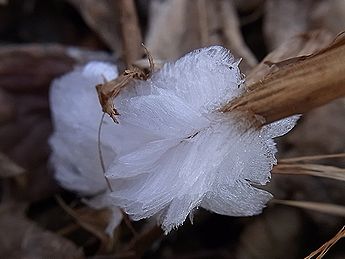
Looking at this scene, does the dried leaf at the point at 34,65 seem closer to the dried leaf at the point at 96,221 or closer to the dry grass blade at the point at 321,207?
the dried leaf at the point at 96,221

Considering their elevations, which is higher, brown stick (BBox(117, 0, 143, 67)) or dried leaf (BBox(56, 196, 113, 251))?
brown stick (BBox(117, 0, 143, 67))

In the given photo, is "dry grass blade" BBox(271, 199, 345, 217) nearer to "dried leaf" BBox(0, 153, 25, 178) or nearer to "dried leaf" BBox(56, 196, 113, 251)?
"dried leaf" BBox(56, 196, 113, 251)

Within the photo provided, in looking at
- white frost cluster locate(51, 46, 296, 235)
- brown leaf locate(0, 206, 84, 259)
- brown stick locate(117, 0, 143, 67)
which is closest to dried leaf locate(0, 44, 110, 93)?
brown stick locate(117, 0, 143, 67)

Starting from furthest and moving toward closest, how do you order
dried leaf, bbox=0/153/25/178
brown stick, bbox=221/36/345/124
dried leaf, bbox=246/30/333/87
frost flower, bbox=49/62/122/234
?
dried leaf, bbox=0/153/25/178
frost flower, bbox=49/62/122/234
dried leaf, bbox=246/30/333/87
brown stick, bbox=221/36/345/124

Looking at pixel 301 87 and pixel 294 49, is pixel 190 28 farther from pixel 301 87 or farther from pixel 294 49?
pixel 301 87

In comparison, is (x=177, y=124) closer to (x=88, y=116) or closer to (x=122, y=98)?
(x=122, y=98)

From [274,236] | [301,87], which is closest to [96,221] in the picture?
[274,236]

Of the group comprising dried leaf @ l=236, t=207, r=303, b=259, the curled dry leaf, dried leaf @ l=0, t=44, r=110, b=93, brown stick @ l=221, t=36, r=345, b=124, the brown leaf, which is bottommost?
dried leaf @ l=236, t=207, r=303, b=259

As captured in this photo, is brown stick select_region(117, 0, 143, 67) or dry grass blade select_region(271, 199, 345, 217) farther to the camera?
brown stick select_region(117, 0, 143, 67)

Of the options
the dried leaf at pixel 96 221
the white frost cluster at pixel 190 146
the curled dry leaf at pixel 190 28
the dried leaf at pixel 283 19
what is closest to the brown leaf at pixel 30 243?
the dried leaf at pixel 96 221
